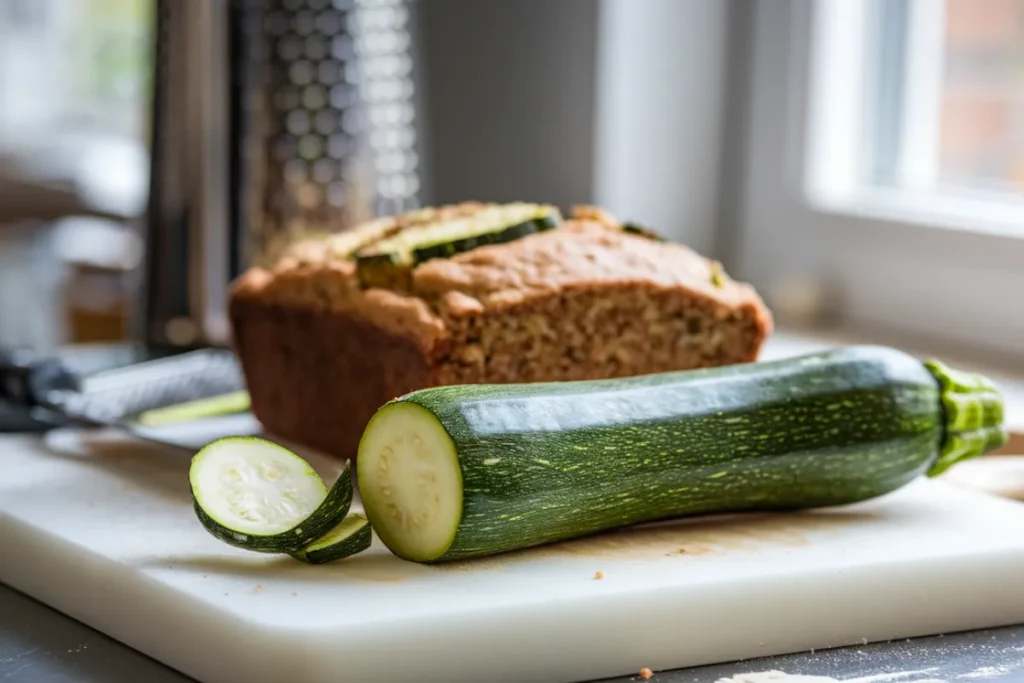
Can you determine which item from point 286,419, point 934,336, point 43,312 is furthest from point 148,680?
point 43,312

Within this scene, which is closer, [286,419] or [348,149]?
[286,419]

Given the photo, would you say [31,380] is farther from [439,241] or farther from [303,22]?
[303,22]

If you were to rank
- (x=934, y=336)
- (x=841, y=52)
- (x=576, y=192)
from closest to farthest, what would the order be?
(x=934, y=336) < (x=841, y=52) < (x=576, y=192)

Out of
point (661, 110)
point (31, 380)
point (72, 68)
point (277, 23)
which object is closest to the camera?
point (31, 380)

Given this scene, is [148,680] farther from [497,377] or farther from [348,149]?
[348,149]

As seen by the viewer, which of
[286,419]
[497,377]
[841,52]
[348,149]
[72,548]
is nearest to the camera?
[72,548]

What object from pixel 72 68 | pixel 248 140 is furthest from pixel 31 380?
pixel 72 68

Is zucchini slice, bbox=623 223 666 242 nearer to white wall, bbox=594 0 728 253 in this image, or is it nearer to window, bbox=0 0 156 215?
white wall, bbox=594 0 728 253
